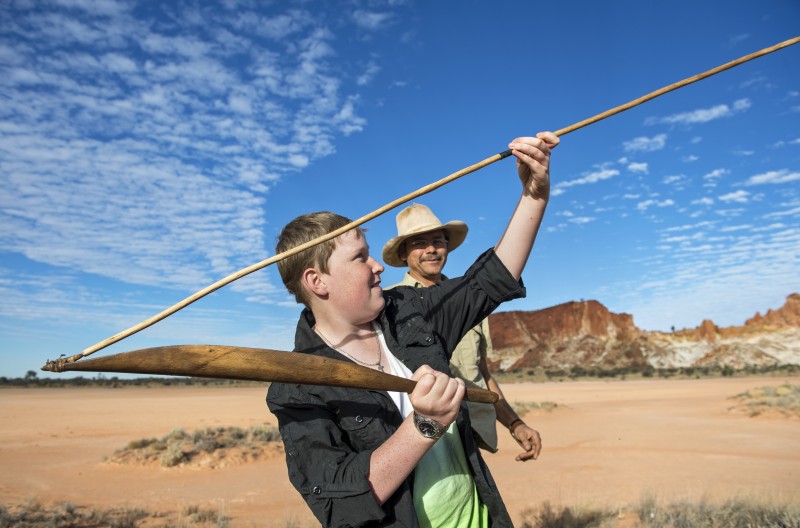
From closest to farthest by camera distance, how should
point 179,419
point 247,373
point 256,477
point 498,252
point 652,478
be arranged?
point 247,373, point 498,252, point 652,478, point 256,477, point 179,419

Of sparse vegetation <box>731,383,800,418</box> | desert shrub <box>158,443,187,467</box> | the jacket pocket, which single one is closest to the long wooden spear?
the jacket pocket

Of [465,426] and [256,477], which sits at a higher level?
[465,426]

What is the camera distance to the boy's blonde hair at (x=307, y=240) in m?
2.15

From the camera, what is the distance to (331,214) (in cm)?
222

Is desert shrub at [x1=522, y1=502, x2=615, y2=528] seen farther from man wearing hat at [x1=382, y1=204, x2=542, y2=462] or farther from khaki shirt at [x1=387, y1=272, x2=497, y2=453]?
khaki shirt at [x1=387, y1=272, x2=497, y2=453]

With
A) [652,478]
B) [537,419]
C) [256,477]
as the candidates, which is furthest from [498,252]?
[537,419]

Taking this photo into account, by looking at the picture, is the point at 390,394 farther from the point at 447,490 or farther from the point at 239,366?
the point at 239,366

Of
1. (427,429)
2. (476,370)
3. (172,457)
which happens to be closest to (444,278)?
(476,370)

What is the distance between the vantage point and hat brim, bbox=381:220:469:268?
4473 mm

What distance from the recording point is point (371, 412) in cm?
193

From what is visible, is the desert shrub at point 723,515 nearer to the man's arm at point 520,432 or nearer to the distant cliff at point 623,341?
the man's arm at point 520,432

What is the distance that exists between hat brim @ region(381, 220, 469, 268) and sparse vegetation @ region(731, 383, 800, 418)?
1417 cm

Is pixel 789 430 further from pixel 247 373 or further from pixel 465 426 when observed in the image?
pixel 247 373

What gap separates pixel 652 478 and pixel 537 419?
29.6 feet
